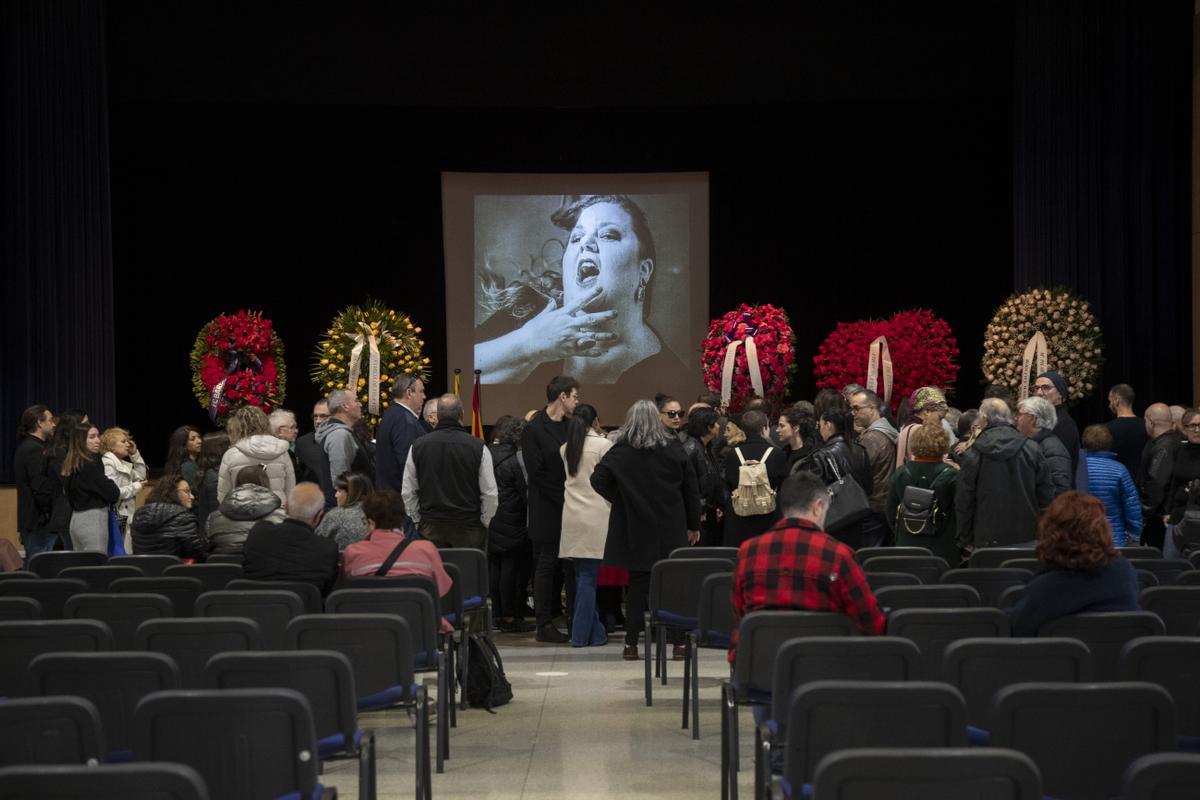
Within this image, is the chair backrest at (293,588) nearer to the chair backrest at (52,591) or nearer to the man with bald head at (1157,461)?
the chair backrest at (52,591)

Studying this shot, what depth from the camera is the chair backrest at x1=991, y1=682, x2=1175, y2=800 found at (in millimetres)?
3461

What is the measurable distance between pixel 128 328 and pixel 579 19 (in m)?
6.80

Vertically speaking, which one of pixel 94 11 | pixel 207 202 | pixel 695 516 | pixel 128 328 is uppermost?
pixel 94 11

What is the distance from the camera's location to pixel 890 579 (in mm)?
6070

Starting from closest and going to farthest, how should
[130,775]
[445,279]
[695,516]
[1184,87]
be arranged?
[130,775], [695,516], [1184,87], [445,279]

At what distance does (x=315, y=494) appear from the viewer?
607cm

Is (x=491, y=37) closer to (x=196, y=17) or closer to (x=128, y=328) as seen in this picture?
(x=196, y=17)

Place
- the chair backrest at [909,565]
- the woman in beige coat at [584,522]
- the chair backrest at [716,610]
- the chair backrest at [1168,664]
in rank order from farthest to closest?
the woman in beige coat at [584,522] → the chair backrest at [909,565] → the chair backrest at [716,610] → the chair backrest at [1168,664]

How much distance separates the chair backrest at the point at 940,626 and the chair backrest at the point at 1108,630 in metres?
0.23

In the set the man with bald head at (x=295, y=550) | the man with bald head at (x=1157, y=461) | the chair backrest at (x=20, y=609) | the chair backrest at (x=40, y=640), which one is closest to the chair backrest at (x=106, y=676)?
the chair backrest at (x=40, y=640)

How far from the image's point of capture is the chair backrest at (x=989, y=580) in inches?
238

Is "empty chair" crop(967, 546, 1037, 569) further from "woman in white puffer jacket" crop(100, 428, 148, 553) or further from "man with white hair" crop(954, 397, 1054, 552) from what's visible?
"woman in white puffer jacket" crop(100, 428, 148, 553)

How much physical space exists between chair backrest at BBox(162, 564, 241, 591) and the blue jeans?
9.04ft

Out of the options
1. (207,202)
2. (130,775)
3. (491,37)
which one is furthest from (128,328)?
(130,775)
